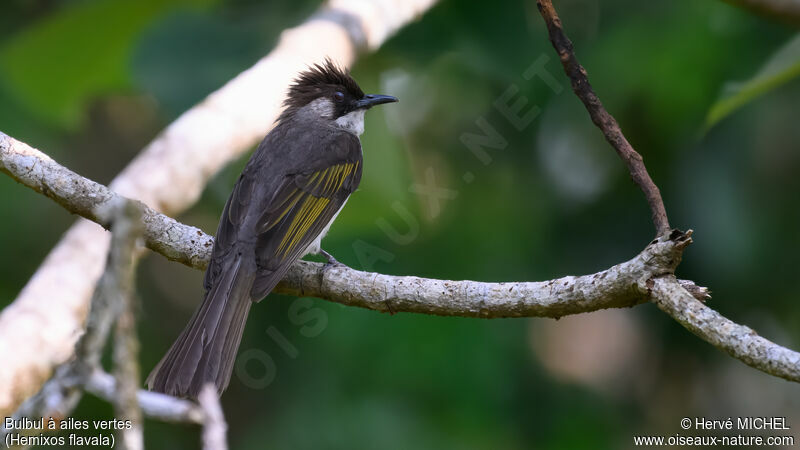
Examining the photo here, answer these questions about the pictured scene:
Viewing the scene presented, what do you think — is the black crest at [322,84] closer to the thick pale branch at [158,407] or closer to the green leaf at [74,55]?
the green leaf at [74,55]

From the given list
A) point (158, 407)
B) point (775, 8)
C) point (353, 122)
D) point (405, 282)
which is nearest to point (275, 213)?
point (405, 282)

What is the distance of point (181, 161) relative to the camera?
414 cm

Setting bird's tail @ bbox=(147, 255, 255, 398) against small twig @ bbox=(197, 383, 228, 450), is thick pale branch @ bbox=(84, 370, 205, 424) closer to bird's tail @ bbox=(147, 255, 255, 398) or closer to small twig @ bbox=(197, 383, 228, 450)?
small twig @ bbox=(197, 383, 228, 450)

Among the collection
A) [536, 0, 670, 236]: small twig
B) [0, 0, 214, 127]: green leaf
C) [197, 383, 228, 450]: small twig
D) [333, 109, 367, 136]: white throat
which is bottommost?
[197, 383, 228, 450]: small twig

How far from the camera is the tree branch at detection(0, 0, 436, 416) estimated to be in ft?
11.5

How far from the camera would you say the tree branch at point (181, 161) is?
3.50 metres

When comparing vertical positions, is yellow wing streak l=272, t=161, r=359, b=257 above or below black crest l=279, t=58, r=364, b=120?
below

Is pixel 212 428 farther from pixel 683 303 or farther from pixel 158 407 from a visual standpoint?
pixel 683 303

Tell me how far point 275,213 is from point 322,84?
3.98ft

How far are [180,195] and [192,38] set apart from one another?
1185 mm

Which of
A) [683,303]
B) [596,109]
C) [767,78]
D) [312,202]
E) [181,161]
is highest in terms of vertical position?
[767,78]

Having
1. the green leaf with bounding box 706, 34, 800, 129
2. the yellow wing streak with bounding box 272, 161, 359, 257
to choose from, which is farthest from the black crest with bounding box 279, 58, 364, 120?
the green leaf with bounding box 706, 34, 800, 129

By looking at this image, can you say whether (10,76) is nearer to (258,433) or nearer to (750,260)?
(258,433)

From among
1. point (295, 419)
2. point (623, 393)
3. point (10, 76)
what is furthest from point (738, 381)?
point (10, 76)
